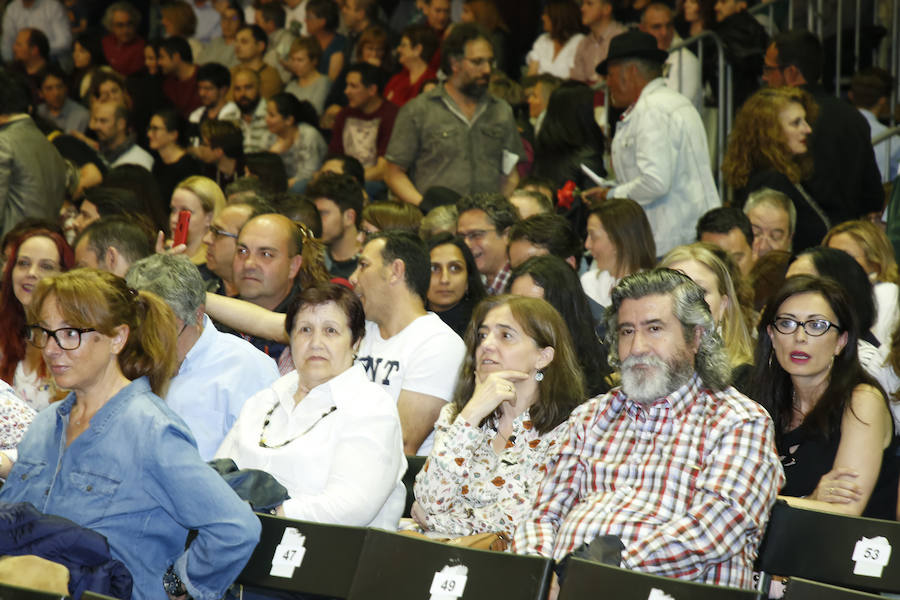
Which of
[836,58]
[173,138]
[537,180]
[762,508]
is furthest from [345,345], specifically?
[836,58]

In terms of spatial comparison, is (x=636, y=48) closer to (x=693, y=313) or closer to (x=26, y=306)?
(x=693, y=313)

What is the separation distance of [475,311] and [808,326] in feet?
3.72

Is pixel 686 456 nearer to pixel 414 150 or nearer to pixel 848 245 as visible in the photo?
pixel 848 245

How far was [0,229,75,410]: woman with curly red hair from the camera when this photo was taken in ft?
15.9

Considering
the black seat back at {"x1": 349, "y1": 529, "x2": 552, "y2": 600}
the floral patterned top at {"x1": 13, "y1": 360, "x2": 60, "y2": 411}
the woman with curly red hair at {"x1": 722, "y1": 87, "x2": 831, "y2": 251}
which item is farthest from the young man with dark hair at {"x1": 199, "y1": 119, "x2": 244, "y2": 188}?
the black seat back at {"x1": 349, "y1": 529, "x2": 552, "y2": 600}

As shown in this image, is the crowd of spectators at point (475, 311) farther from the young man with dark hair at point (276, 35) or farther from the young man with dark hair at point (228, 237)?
the young man with dark hair at point (276, 35)

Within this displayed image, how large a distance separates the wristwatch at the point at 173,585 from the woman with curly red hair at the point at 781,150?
14.7ft

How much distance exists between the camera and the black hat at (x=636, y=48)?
662 cm

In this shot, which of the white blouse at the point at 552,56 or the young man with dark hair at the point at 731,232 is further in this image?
the white blouse at the point at 552,56

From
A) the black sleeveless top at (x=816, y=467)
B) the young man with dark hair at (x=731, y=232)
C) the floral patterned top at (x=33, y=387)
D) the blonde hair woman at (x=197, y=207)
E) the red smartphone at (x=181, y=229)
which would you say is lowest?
the floral patterned top at (x=33, y=387)

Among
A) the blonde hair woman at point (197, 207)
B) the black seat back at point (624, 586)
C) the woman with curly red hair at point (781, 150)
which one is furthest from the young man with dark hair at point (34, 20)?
the black seat back at point (624, 586)

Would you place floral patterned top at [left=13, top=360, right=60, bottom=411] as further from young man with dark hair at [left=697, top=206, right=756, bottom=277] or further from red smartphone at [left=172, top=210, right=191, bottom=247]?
young man with dark hair at [left=697, top=206, right=756, bottom=277]

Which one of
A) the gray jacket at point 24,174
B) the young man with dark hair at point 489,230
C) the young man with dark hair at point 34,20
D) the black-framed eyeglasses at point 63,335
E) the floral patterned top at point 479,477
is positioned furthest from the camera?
the young man with dark hair at point 34,20

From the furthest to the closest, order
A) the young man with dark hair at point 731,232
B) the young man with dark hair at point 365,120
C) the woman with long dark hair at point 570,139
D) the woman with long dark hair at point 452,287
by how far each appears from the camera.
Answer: the young man with dark hair at point 365,120 < the woman with long dark hair at point 570,139 < the young man with dark hair at point 731,232 < the woman with long dark hair at point 452,287
